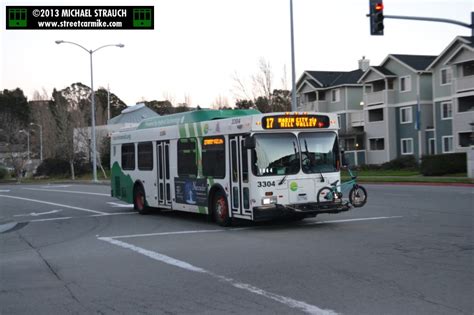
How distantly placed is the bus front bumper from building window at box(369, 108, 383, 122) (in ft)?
152

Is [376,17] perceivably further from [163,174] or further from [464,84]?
[464,84]

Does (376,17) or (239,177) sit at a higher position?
(376,17)

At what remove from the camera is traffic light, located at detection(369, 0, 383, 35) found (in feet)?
74.6

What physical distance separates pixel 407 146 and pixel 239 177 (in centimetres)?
4357

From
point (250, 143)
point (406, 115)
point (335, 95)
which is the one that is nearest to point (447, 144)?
point (406, 115)

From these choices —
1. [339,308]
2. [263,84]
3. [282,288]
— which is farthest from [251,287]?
[263,84]

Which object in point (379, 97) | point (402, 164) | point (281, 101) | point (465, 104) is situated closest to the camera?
point (465, 104)

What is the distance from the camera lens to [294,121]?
1478 centimetres

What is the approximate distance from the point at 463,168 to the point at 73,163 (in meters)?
42.8

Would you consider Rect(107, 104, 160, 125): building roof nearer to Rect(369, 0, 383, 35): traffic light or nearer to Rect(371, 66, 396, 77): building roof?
Rect(371, 66, 396, 77): building roof

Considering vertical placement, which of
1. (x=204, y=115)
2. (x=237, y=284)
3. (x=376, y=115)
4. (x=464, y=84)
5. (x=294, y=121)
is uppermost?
(x=464, y=84)

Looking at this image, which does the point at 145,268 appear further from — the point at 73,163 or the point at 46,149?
the point at 46,149

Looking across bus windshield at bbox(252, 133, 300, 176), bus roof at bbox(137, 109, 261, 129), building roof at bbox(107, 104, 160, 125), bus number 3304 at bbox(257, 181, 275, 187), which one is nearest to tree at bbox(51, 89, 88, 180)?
building roof at bbox(107, 104, 160, 125)

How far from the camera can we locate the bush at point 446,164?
4147cm
